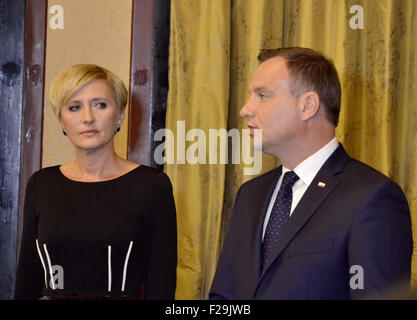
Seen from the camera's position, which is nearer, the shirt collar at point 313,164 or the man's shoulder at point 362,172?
the man's shoulder at point 362,172

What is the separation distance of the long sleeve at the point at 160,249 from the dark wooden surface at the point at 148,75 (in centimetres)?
80

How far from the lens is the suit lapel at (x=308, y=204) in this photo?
5.17 feet

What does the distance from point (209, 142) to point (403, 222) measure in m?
1.22

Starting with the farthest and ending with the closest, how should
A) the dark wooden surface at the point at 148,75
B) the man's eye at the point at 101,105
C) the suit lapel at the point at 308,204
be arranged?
the dark wooden surface at the point at 148,75, the man's eye at the point at 101,105, the suit lapel at the point at 308,204

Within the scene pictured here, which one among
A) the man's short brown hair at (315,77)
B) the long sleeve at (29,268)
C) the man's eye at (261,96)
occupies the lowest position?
the long sleeve at (29,268)

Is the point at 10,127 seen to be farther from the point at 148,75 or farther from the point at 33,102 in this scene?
the point at 148,75

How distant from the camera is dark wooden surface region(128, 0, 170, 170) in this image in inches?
107

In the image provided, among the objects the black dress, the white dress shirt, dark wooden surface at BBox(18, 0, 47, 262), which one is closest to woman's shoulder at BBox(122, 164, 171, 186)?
the black dress

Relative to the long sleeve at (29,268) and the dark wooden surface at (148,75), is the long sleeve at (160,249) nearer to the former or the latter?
the long sleeve at (29,268)

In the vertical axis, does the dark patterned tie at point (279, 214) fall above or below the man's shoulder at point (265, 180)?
below

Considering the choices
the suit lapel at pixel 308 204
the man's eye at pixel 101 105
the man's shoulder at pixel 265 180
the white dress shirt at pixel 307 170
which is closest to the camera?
the suit lapel at pixel 308 204

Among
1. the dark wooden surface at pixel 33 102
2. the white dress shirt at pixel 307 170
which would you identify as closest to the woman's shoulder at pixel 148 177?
the white dress shirt at pixel 307 170

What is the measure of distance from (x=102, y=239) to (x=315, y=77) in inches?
32.2
